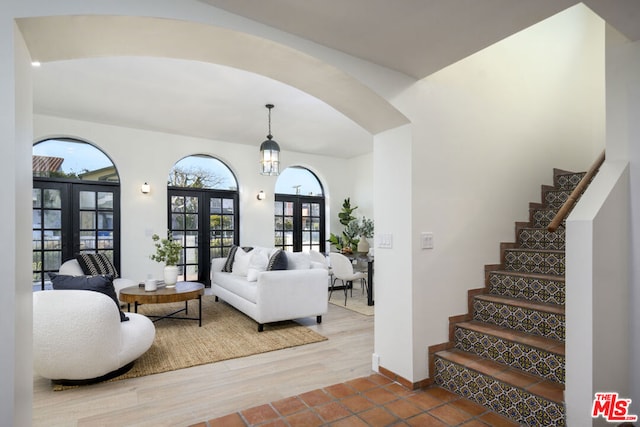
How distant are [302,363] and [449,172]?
6.89 feet

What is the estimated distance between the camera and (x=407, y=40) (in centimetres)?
219

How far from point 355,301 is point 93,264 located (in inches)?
157

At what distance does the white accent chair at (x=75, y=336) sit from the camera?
2580 millimetres

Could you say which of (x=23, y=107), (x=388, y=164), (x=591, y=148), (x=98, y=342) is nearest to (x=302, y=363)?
(x=98, y=342)

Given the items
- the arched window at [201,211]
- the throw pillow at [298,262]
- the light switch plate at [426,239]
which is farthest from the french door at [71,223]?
the light switch plate at [426,239]

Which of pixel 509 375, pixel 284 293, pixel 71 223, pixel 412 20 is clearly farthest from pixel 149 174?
pixel 509 375

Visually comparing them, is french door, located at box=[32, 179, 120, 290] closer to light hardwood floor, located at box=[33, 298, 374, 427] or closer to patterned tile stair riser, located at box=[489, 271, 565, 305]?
light hardwood floor, located at box=[33, 298, 374, 427]

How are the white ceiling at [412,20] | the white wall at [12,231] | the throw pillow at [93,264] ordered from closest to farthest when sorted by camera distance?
1. the white wall at [12,231]
2. the white ceiling at [412,20]
3. the throw pillow at [93,264]

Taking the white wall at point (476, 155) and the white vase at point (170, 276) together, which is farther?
the white vase at point (170, 276)

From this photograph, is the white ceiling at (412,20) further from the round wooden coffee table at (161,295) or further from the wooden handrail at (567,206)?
the round wooden coffee table at (161,295)

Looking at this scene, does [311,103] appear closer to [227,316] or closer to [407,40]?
[407,40]

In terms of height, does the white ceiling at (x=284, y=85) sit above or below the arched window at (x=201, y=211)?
above

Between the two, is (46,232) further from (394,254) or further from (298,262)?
(394,254)

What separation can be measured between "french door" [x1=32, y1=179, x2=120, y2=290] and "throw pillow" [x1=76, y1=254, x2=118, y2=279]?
0.71 m
